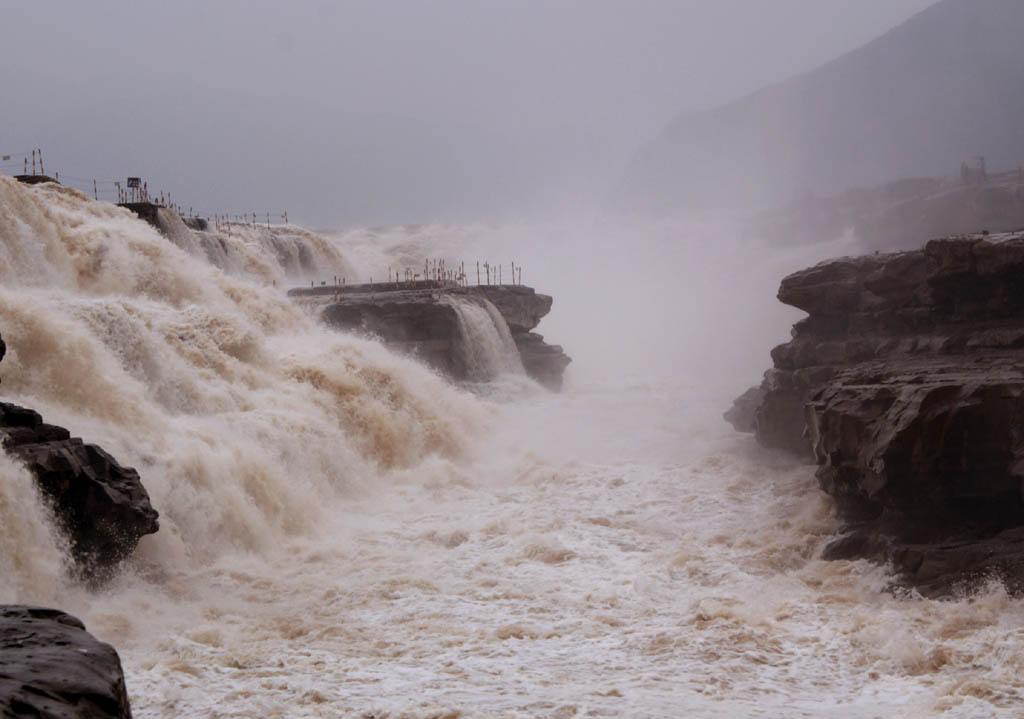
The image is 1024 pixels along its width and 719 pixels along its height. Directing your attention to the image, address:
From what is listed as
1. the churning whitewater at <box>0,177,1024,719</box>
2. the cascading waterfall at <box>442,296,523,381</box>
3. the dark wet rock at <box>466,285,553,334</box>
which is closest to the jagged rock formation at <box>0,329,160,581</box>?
the churning whitewater at <box>0,177,1024,719</box>

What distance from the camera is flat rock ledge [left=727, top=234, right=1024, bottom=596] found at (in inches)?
388

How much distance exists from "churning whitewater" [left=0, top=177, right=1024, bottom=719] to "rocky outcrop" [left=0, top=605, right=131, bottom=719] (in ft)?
6.57

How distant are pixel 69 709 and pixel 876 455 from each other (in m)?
8.68

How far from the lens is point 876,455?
34.6 ft

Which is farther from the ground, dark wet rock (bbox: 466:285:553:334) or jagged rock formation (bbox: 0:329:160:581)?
dark wet rock (bbox: 466:285:553:334)

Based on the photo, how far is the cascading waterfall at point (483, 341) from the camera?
24.4 m

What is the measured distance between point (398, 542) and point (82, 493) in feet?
12.9

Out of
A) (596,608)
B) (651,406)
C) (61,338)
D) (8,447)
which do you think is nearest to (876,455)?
(596,608)

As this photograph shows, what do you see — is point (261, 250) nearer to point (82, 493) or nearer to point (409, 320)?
point (409, 320)

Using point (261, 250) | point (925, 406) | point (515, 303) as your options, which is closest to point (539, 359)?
point (515, 303)

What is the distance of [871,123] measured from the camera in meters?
78.8

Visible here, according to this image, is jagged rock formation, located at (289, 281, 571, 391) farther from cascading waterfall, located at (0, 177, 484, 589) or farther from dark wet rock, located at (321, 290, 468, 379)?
cascading waterfall, located at (0, 177, 484, 589)

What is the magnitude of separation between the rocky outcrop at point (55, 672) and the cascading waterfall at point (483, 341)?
19.0 metres

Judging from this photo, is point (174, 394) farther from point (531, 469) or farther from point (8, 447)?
point (531, 469)
